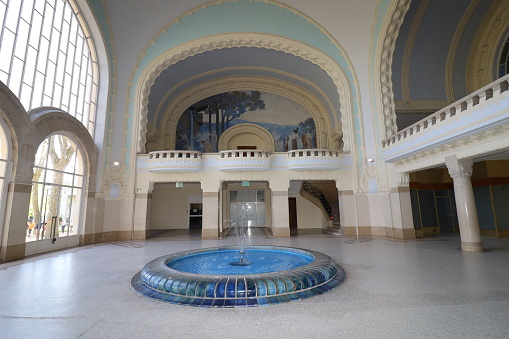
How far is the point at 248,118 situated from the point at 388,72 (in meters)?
10.1

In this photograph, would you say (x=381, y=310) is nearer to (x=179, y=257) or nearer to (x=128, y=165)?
(x=179, y=257)

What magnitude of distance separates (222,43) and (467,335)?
15.9 meters

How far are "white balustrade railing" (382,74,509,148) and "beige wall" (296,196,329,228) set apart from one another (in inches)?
333

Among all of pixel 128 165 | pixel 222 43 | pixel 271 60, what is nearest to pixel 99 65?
pixel 128 165

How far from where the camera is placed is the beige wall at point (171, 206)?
19359mm

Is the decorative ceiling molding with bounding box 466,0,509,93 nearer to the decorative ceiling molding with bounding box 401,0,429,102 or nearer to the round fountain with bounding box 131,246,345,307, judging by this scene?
the decorative ceiling molding with bounding box 401,0,429,102

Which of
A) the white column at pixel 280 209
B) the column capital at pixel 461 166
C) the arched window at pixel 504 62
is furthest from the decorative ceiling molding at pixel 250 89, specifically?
the column capital at pixel 461 166

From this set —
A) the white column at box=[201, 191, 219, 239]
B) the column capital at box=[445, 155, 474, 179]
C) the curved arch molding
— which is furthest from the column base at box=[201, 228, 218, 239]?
the column capital at box=[445, 155, 474, 179]

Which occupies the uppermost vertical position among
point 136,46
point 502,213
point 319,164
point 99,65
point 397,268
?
point 136,46

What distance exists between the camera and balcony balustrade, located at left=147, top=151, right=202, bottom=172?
13578 millimetres

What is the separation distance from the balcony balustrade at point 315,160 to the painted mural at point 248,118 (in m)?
5.99

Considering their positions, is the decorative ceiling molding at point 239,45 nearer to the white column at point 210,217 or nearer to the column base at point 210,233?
the white column at point 210,217

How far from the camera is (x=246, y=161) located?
44.6 ft

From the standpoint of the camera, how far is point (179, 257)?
728cm
